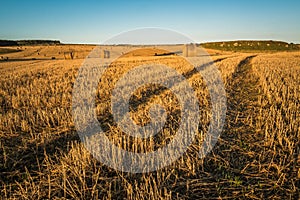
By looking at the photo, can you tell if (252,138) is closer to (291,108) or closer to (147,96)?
(291,108)

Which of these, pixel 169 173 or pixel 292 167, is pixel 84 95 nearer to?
pixel 169 173

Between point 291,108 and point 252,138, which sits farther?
point 291,108

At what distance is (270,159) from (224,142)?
83cm

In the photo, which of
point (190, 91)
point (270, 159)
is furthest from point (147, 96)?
point (270, 159)

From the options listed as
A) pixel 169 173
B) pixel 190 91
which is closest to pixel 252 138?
pixel 169 173

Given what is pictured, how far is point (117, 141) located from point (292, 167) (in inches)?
103

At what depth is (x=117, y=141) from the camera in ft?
13.7

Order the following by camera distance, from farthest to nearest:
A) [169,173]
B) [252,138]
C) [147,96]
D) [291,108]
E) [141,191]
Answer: [147,96]
[291,108]
[252,138]
[169,173]
[141,191]

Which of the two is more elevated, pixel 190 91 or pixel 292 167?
pixel 190 91

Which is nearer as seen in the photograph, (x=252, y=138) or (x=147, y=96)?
(x=252, y=138)

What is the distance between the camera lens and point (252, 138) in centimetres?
438

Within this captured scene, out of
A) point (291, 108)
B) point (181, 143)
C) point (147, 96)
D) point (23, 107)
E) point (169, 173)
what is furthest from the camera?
point (147, 96)

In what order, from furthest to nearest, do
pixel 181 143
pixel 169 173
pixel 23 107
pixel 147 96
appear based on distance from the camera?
pixel 147 96
pixel 23 107
pixel 181 143
pixel 169 173

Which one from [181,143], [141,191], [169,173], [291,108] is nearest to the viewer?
[141,191]
